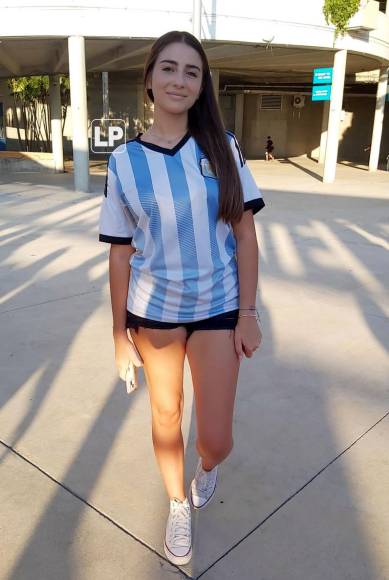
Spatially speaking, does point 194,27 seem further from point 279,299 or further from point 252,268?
point 252,268

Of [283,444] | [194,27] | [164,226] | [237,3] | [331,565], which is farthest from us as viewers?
[237,3]

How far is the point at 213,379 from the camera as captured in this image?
6.32ft

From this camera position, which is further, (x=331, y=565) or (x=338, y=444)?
(x=338, y=444)

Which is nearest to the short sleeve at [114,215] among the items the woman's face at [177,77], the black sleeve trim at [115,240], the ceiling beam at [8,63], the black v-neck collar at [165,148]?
the black sleeve trim at [115,240]

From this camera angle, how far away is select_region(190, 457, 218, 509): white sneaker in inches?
90.8

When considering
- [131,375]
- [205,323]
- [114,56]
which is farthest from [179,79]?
[114,56]

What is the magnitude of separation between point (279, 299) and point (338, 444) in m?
2.49

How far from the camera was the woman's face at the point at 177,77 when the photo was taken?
1.81 meters

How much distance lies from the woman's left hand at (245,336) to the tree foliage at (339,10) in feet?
48.6

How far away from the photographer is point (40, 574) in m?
2.00

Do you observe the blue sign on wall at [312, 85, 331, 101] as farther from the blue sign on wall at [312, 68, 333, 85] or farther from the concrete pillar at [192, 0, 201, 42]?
the concrete pillar at [192, 0, 201, 42]

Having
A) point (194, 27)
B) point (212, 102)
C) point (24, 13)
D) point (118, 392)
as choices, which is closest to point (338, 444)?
point (118, 392)

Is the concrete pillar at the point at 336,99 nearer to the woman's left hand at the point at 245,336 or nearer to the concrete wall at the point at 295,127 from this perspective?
the concrete wall at the point at 295,127

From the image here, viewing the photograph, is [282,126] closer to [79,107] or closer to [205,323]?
[79,107]
